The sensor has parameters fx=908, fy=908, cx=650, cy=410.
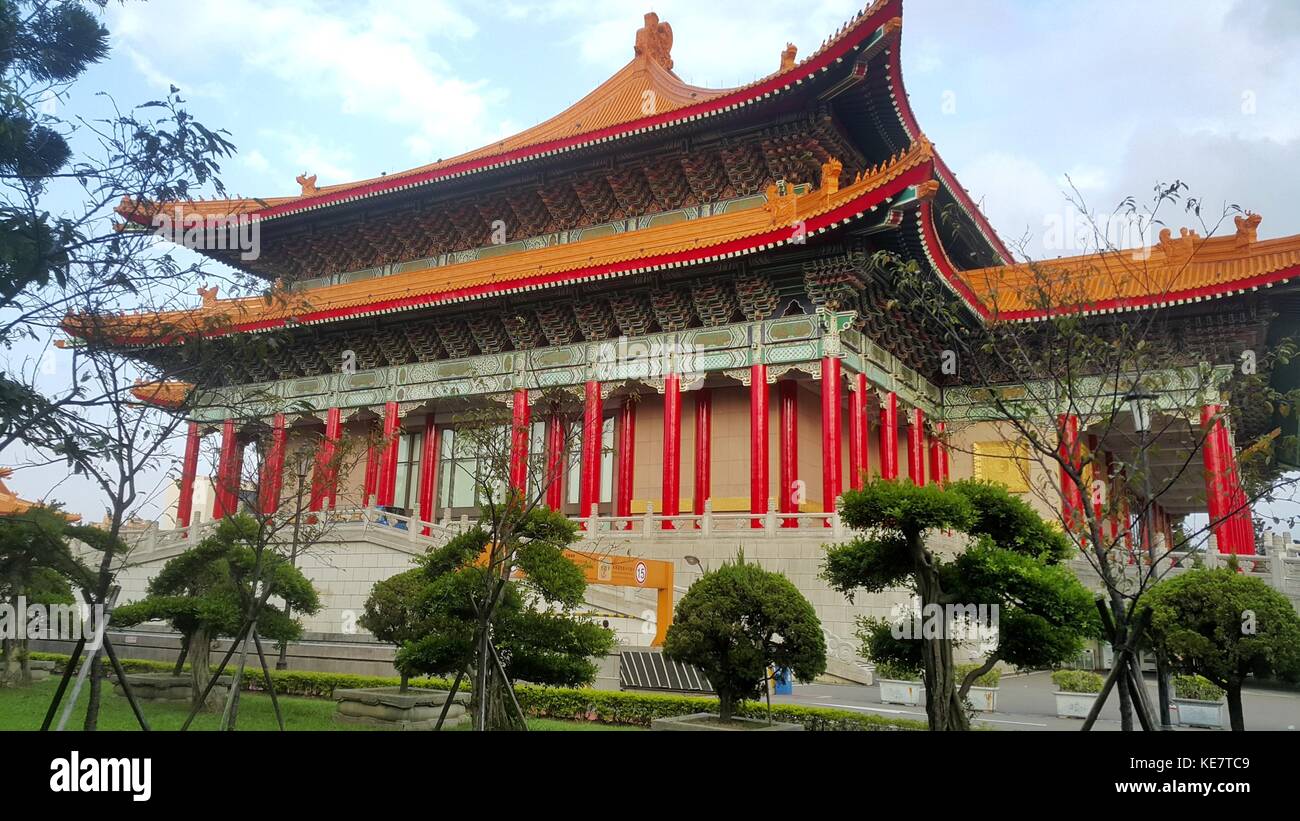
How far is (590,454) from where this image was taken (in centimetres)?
2159

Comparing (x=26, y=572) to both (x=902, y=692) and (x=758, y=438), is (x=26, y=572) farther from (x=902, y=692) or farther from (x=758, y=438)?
(x=758, y=438)

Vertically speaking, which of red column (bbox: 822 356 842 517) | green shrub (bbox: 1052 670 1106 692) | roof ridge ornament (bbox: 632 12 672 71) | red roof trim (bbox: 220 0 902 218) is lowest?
green shrub (bbox: 1052 670 1106 692)

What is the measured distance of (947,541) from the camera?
1773 centimetres

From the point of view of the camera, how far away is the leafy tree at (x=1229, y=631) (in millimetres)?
8922

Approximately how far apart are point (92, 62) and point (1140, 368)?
9804 millimetres

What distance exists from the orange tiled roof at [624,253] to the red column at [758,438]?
2.90 m

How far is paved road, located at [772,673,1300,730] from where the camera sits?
38.4ft

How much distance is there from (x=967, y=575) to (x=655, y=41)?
938 inches

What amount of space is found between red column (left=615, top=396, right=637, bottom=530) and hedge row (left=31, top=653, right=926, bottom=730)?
8802mm

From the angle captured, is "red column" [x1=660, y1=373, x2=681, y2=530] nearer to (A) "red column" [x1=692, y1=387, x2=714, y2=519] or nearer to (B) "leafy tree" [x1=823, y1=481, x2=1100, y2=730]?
(A) "red column" [x1=692, y1=387, x2=714, y2=519]

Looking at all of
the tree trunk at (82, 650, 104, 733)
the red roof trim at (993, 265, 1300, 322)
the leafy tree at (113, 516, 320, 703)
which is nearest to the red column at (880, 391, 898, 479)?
the red roof trim at (993, 265, 1300, 322)

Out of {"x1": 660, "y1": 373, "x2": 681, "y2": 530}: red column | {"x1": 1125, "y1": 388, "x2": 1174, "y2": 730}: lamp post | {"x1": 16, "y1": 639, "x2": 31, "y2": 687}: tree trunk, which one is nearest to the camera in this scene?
{"x1": 1125, "y1": 388, "x2": 1174, "y2": 730}: lamp post

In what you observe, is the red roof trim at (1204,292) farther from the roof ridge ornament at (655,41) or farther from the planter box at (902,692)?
the roof ridge ornament at (655,41)
